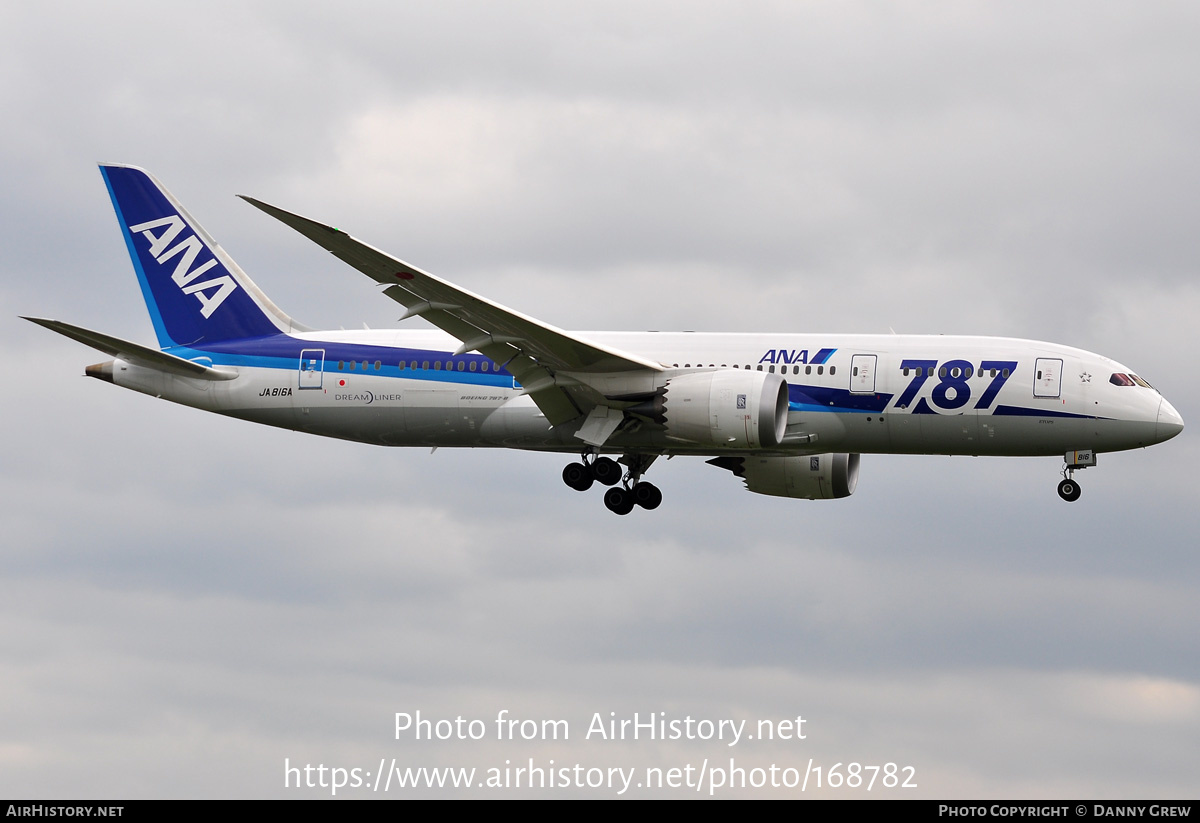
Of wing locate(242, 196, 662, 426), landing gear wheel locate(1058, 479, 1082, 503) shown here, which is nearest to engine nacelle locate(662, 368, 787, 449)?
wing locate(242, 196, 662, 426)

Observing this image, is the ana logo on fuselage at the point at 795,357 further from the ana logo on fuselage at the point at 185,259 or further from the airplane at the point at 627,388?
the ana logo on fuselage at the point at 185,259

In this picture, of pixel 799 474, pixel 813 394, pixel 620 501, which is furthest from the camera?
pixel 799 474

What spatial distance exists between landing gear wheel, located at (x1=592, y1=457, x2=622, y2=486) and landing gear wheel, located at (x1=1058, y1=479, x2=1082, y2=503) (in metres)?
12.5

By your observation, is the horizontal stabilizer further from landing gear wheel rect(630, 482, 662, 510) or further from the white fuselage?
landing gear wheel rect(630, 482, 662, 510)

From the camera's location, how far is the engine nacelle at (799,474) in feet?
159

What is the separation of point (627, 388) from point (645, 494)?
209 inches

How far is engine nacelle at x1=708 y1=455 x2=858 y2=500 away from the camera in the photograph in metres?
48.5

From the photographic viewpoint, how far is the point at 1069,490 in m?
42.7

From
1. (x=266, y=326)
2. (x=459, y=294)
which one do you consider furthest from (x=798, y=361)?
(x=266, y=326)

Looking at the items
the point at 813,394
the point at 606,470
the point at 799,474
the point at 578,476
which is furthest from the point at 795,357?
the point at 578,476

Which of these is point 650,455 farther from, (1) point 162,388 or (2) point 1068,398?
(1) point 162,388

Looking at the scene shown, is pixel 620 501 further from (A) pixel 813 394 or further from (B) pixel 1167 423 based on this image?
(B) pixel 1167 423

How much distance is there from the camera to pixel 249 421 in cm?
4747

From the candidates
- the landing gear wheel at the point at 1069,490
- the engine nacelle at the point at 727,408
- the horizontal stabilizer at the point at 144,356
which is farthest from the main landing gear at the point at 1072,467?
the horizontal stabilizer at the point at 144,356
